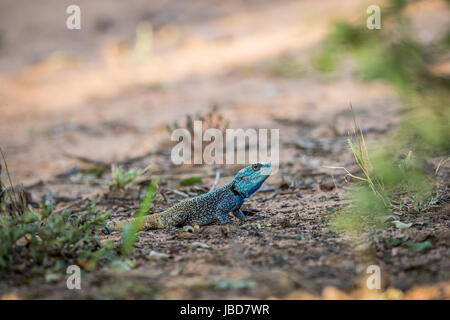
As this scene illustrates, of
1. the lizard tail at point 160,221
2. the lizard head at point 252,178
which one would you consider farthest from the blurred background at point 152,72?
the lizard tail at point 160,221

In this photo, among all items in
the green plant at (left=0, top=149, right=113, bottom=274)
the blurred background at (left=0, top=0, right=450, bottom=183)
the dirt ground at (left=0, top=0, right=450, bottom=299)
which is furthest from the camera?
the blurred background at (left=0, top=0, right=450, bottom=183)

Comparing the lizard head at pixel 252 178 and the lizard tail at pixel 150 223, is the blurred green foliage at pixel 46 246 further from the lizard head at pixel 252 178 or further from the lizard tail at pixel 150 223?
the lizard head at pixel 252 178

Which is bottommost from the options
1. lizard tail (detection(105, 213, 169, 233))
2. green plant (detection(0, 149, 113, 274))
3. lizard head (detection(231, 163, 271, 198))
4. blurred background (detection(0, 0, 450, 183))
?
green plant (detection(0, 149, 113, 274))

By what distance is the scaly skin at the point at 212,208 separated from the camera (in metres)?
3.90

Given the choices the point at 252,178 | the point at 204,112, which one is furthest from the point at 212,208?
the point at 204,112

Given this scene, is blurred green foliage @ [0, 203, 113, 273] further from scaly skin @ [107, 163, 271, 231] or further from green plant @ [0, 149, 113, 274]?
scaly skin @ [107, 163, 271, 231]

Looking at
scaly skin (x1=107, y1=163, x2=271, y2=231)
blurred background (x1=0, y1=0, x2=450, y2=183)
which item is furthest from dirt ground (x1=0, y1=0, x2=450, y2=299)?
scaly skin (x1=107, y1=163, x2=271, y2=231)

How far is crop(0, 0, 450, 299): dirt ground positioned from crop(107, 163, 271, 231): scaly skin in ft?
0.53

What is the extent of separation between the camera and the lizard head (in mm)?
3891

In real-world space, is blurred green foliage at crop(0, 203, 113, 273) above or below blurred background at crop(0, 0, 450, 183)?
below

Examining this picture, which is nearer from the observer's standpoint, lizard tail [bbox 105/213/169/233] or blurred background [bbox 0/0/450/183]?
lizard tail [bbox 105/213/169/233]

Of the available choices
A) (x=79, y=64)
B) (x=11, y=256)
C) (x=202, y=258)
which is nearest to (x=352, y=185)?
(x=202, y=258)

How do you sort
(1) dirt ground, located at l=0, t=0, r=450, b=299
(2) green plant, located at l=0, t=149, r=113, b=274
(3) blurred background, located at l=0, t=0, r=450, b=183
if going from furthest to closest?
1. (3) blurred background, located at l=0, t=0, r=450, b=183
2. (2) green plant, located at l=0, t=149, r=113, b=274
3. (1) dirt ground, located at l=0, t=0, r=450, b=299

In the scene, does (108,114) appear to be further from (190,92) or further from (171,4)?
(171,4)
